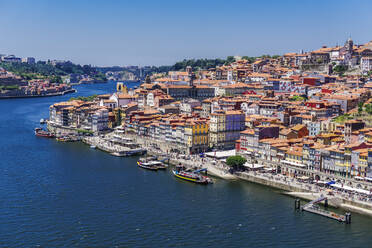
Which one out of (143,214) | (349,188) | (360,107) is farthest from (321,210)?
(360,107)

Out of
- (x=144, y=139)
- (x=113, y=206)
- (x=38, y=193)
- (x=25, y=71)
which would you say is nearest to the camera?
(x=113, y=206)

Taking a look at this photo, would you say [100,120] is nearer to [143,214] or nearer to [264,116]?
[264,116]

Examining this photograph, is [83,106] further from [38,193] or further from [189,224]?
[189,224]

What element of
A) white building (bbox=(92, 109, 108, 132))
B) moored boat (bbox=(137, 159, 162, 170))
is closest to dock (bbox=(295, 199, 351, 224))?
moored boat (bbox=(137, 159, 162, 170))

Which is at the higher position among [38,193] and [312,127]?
[312,127]

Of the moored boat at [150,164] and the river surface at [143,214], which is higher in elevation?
the moored boat at [150,164]

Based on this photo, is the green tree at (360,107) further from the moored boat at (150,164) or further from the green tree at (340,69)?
the green tree at (340,69)

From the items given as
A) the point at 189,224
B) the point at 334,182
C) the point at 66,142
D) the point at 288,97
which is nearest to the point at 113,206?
the point at 189,224

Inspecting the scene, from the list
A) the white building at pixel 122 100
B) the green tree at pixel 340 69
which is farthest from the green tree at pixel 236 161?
the green tree at pixel 340 69
